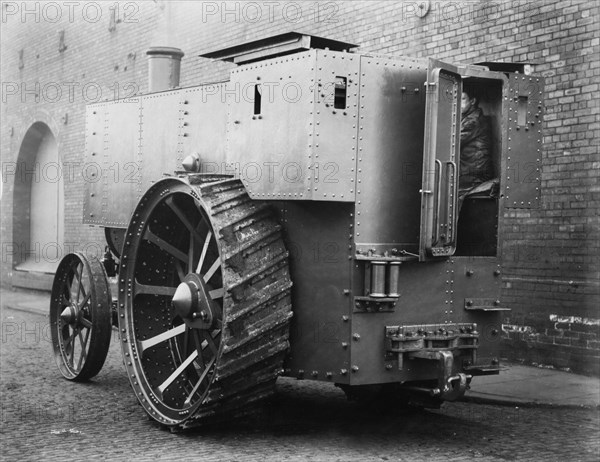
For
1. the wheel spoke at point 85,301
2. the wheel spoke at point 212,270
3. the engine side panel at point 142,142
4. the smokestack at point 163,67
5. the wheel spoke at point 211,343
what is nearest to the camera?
the wheel spoke at point 211,343

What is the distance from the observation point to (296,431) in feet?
19.5

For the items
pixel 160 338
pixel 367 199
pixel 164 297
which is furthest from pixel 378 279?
pixel 164 297

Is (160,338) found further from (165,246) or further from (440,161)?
(440,161)

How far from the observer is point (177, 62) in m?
9.03

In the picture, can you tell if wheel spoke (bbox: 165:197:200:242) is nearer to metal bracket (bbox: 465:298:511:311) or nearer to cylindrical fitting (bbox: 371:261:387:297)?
cylindrical fitting (bbox: 371:261:387:297)

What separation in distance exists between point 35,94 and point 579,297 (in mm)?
13879

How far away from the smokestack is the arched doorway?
10.3 meters

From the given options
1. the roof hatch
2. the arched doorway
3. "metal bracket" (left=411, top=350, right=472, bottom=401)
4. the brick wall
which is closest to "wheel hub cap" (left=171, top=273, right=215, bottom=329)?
"metal bracket" (left=411, top=350, right=472, bottom=401)

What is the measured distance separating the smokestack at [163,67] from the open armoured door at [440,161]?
400cm

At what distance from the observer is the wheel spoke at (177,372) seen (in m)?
6.15

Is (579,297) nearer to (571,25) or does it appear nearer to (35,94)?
(571,25)

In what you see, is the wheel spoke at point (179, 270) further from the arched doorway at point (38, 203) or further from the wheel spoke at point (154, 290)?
the arched doorway at point (38, 203)

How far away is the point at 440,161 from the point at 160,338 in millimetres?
2387

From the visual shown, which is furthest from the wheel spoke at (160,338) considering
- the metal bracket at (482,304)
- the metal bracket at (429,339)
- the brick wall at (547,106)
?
the brick wall at (547,106)
